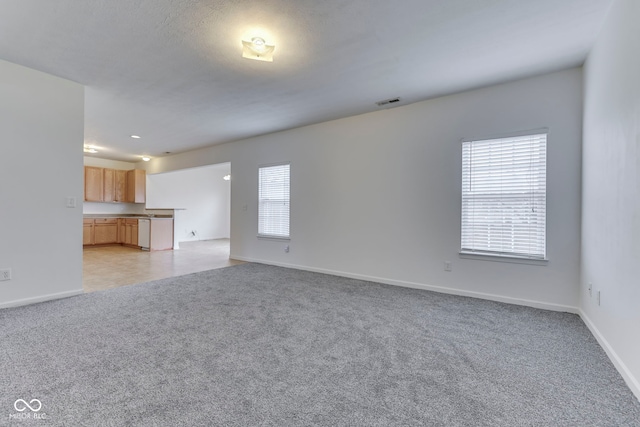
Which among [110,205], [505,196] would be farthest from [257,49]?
[110,205]

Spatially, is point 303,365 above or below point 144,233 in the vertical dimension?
below

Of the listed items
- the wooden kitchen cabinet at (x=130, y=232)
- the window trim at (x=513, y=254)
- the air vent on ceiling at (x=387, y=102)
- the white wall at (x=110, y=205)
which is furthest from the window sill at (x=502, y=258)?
the white wall at (x=110, y=205)

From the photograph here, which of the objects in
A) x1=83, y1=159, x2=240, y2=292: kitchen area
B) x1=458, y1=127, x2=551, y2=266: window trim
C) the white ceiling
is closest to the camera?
the white ceiling

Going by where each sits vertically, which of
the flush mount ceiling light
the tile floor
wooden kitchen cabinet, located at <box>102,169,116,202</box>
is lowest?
→ the tile floor

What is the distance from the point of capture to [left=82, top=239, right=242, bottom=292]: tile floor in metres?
4.37

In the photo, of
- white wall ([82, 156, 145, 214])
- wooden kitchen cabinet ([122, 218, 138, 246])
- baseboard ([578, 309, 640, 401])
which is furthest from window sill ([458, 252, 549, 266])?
→ white wall ([82, 156, 145, 214])

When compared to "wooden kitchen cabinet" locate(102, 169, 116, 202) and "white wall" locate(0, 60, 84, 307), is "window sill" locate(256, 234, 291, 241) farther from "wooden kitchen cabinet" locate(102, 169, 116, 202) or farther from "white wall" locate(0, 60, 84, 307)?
"wooden kitchen cabinet" locate(102, 169, 116, 202)

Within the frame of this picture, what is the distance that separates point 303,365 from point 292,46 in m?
2.62

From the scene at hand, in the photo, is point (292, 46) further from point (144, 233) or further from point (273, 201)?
point (144, 233)

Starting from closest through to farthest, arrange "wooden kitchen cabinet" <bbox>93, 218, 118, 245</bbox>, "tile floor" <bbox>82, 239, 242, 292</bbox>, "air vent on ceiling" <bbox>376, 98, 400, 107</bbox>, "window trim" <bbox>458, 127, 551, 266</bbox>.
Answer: "window trim" <bbox>458, 127, 551, 266</bbox> < "air vent on ceiling" <bbox>376, 98, 400, 107</bbox> < "tile floor" <bbox>82, 239, 242, 292</bbox> < "wooden kitchen cabinet" <bbox>93, 218, 118, 245</bbox>

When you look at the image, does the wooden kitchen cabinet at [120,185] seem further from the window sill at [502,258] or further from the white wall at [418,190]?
the window sill at [502,258]

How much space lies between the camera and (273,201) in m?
5.66

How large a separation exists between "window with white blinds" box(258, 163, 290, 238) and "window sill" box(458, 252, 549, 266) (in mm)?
3037

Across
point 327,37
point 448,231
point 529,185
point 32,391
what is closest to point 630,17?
point 529,185
